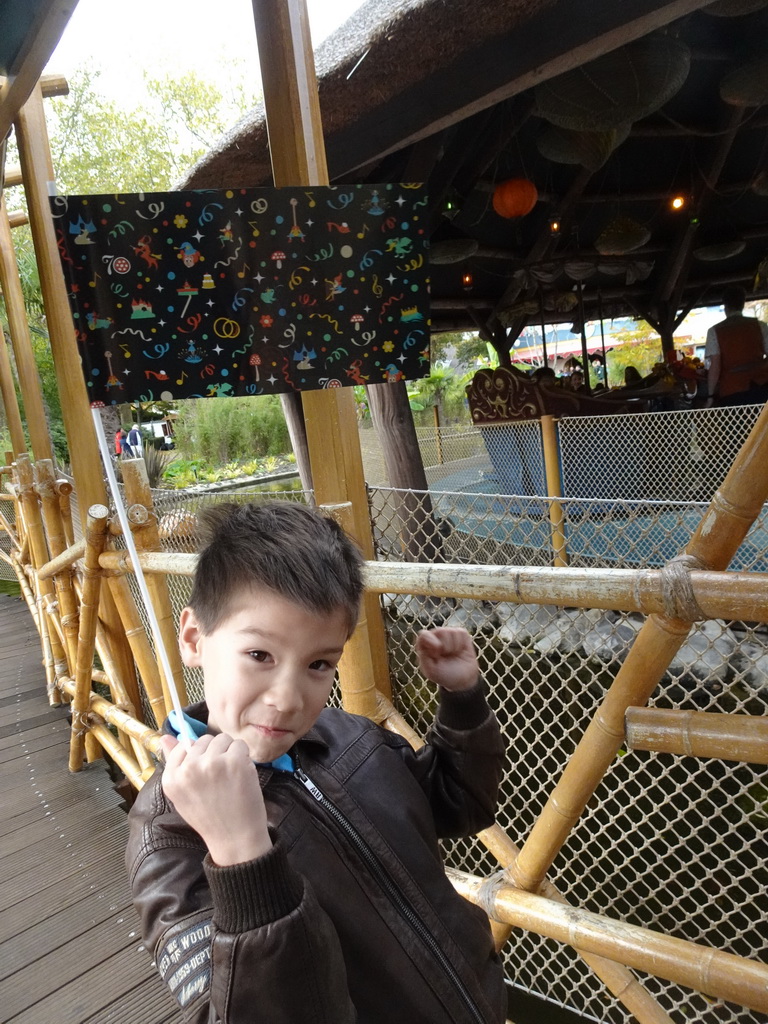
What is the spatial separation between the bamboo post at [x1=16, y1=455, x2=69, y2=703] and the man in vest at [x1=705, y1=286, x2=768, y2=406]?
553 centimetres

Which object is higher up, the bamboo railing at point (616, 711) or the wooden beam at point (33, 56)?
the wooden beam at point (33, 56)

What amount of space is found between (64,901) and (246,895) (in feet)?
6.92

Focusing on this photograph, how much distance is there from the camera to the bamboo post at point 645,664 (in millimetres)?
882

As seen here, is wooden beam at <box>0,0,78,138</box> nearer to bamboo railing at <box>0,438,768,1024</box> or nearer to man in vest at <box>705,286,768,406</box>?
bamboo railing at <box>0,438,768,1024</box>

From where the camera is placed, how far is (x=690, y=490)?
4.90m

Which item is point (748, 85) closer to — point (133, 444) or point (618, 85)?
point (618, 85)

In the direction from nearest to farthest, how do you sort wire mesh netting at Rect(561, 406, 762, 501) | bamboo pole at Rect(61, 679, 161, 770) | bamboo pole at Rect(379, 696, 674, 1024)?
bamboo pole at Rect(379, 696, 674, 1024)
bamboo pole at Rect(61, 679, 161, 770)
wire mesh netting at Rect(561, 406, 762, 501)

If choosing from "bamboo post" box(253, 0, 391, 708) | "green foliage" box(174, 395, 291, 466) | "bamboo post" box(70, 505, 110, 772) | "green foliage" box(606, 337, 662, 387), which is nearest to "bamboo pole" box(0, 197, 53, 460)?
"bamboo post" box(70, 505, 110, 772)

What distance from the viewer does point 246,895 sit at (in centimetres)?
60

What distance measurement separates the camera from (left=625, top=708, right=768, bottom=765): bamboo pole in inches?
36.7

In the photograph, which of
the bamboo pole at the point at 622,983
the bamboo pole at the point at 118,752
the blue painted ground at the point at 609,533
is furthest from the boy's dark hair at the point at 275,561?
the blue painted ground at the point at 609,533

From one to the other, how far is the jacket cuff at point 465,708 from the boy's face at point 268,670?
0.33 metres

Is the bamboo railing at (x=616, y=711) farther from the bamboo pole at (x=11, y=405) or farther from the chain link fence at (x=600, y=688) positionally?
the bamboo pole at (x=11, y=405)

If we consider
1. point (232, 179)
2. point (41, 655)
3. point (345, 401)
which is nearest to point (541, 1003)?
point (345, 401)
